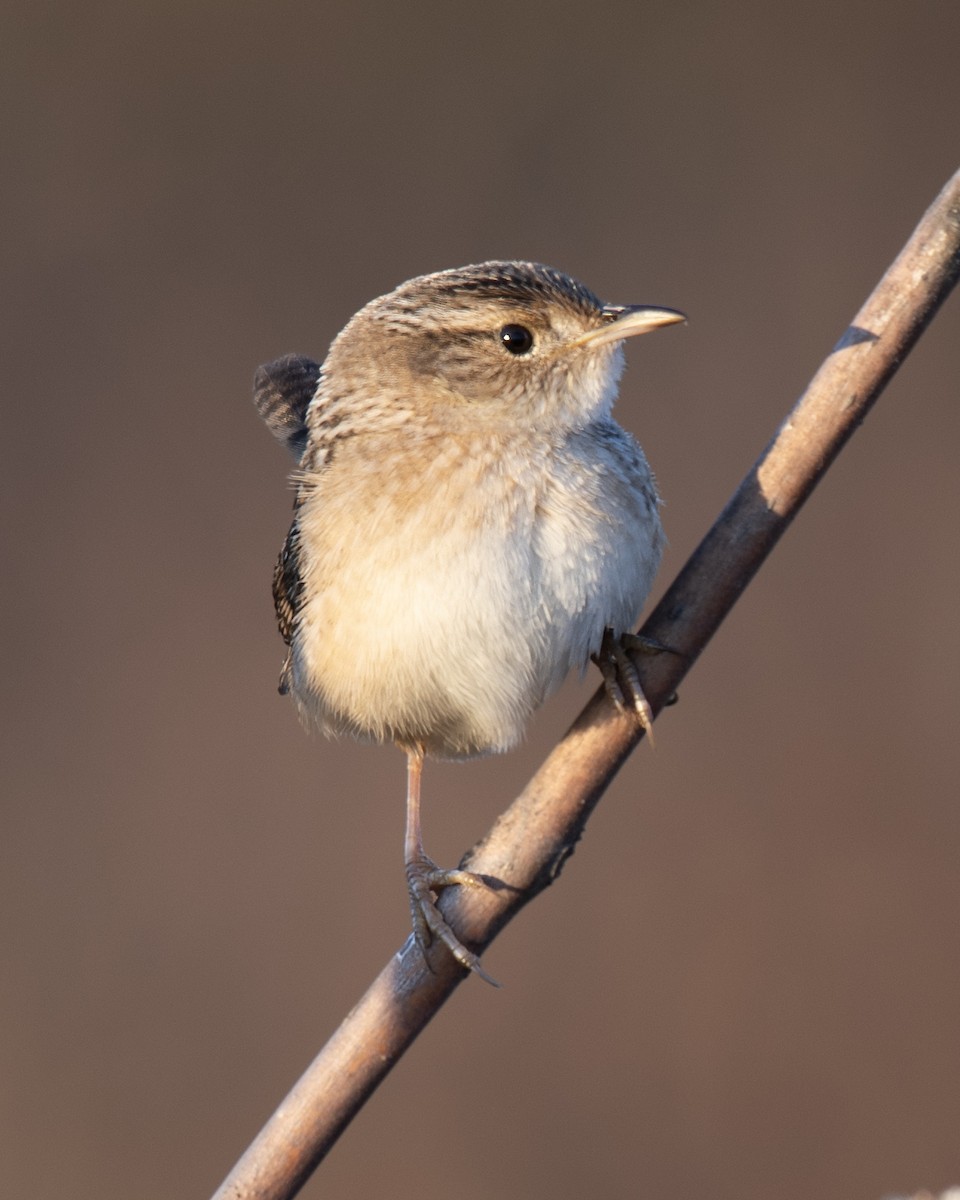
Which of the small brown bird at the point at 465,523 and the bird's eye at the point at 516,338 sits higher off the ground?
the bird's eye at the point at 516,338

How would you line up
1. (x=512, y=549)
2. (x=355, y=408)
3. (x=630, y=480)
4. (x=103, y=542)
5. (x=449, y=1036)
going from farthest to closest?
(x=103, y=542)
(x=449, y=1036)
(x=355, y=408)
(x=630, y=480)
(x=512, y=549)


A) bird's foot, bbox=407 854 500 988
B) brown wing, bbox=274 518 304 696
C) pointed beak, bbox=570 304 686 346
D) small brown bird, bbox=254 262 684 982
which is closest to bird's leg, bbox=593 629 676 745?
small brown bird, bbox=254 262 684 982

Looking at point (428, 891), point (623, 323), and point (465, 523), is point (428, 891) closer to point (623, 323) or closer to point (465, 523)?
point (465, 523)

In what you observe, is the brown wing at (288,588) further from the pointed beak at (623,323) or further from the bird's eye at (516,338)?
the pointed beak at (623,323)

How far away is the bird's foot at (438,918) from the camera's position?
216cm

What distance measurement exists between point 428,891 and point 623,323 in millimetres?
1073

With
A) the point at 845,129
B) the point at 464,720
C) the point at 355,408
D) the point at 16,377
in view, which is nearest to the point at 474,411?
the point at 355,408

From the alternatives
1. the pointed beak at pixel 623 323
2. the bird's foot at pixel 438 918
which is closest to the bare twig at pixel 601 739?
the bird's foot at pixel 438 918

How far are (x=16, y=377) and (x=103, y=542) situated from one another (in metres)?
0.72

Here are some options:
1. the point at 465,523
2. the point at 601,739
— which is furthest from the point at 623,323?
the point at 601,739

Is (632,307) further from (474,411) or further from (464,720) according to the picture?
(464,720)

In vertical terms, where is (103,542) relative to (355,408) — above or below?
below

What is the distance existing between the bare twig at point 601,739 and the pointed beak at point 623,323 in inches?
16.0

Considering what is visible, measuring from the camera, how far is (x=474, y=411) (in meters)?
2.56
